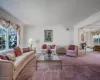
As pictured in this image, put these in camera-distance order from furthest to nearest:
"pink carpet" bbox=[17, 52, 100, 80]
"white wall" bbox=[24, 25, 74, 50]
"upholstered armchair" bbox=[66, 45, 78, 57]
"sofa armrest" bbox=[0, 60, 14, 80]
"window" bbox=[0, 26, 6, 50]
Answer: "white wall" bbox=[24, 25, 74, 50]
"upholstered armchair" bbox=[66, 45, 78, 57]
"window" bbox=[0, 26, 6, 50]
"pink carpet" bbox=[17, 52, 100, 80]
"sofa armrest" bbox=[0, 60, 14, 80]

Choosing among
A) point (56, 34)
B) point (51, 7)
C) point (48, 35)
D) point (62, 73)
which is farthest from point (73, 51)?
point (51, 7)

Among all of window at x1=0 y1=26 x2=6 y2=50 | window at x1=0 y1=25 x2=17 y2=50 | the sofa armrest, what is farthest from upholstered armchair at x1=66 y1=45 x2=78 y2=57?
the sofa armrest

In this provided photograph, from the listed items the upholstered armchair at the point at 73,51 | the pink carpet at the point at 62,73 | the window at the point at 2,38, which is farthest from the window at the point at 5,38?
the upholstered armchair at the point at 73,51

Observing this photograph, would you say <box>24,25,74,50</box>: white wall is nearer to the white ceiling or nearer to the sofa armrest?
the white ceiling

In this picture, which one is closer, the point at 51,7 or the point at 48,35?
the point at 51,7

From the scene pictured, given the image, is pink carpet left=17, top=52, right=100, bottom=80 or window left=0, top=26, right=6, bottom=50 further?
window left=0, top=26, right=6, bottom=50

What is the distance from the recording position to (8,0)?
3.18 metres

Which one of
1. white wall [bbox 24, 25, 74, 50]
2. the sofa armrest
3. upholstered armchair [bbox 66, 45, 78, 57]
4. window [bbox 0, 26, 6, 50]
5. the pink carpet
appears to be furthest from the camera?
white wall [bbox 24, 25, 74, 50]

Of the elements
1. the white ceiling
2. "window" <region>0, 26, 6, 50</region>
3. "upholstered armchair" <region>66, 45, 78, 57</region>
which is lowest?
"upholstered armchair" <region>66, 45, 78, 57</region>

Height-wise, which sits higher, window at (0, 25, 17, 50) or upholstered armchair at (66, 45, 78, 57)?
window at (0, 25, 17, 50)

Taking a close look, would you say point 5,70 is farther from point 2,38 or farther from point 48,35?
point 48,35

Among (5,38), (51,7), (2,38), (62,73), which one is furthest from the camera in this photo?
(5,38)

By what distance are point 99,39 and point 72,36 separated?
5456 mm

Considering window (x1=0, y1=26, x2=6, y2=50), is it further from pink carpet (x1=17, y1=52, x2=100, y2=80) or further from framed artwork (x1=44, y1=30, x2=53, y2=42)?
framed artwork (x1=44, y1=30, x2=53, y2=42)
